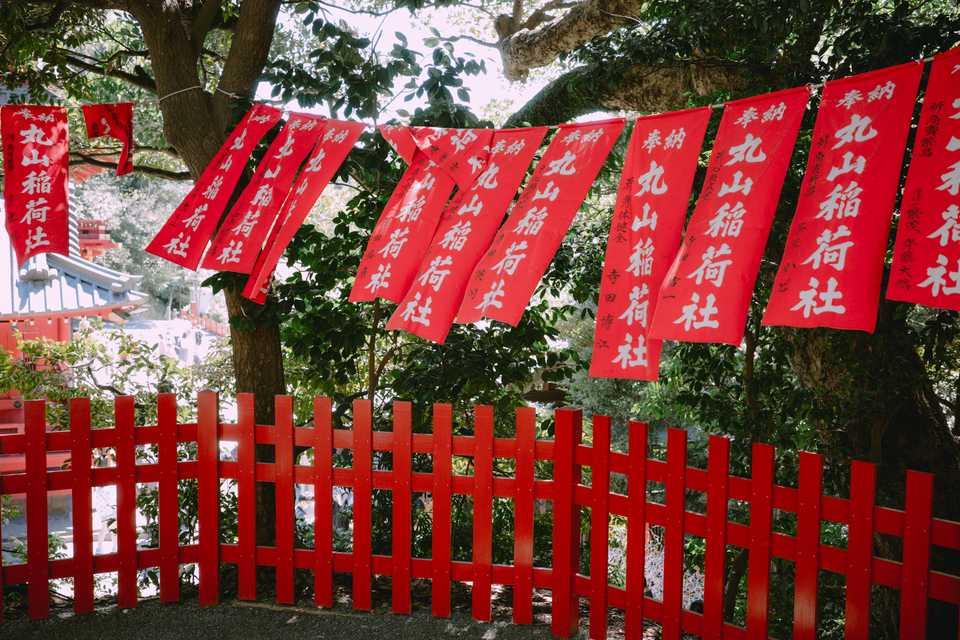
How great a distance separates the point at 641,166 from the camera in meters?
4.02

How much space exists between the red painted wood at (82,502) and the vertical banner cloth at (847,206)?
3.79m

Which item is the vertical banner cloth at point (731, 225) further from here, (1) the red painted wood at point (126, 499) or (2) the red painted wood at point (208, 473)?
(1) the red painted wood at point (126, 499)

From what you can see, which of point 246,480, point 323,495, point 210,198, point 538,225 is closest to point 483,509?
point 323,495

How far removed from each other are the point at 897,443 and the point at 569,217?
288 centimetres

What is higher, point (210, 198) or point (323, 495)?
point (210, 198)

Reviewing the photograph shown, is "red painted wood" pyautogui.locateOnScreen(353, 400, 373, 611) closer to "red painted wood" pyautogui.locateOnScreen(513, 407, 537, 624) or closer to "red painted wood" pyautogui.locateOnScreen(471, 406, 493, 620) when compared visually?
"red painted wood" pyautogui.locateOnScreen(471, 406, 493, 620)

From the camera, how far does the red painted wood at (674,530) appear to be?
3.94 m

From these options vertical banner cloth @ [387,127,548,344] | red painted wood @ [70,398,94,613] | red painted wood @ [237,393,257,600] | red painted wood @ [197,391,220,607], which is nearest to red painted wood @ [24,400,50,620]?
red painted wood @ [70,398,94,613]

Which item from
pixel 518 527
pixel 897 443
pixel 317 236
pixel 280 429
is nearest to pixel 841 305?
pixel 518 527

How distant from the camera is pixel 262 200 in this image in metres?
4.86

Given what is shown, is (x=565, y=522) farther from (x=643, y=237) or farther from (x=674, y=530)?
(x=643, y=237)

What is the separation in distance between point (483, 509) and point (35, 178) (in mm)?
3798

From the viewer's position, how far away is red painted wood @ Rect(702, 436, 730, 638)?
3844 mm

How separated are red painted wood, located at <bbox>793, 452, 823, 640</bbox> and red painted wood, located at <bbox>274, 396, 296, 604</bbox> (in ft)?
9.19
